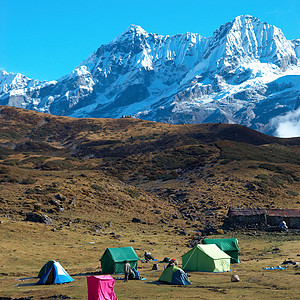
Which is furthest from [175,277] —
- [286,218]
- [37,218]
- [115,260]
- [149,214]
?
[149,214]

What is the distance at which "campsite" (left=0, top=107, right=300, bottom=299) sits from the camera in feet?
84.0

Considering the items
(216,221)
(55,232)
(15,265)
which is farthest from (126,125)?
(15,265)

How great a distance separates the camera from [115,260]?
30.8 m

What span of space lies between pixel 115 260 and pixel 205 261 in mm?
6554

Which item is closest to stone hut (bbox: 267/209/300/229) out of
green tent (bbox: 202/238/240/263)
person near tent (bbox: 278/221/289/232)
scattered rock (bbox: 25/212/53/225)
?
person near tent (bbox: 278/221/289/232)

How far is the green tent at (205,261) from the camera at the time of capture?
101 feet

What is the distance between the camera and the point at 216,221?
60594 mm

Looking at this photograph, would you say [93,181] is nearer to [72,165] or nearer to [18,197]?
[18,197]

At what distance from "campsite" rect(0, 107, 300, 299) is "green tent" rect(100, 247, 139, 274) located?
26.5 inches

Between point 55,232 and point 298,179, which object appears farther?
point 298,179

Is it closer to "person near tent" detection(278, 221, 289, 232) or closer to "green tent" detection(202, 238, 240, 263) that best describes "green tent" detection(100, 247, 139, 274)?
"green tent" detection(202, 238, 240, 263)

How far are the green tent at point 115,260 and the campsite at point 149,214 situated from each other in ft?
2.21

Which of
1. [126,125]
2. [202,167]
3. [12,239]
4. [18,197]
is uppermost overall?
[126,125]

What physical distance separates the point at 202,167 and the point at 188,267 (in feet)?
219
